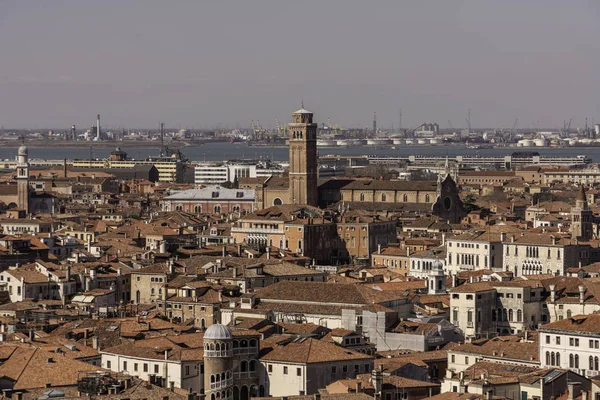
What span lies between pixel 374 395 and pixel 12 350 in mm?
6842

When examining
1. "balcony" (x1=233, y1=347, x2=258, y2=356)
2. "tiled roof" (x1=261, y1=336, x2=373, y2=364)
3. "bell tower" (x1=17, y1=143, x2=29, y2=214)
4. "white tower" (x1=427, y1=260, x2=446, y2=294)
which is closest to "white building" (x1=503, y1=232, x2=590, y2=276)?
"white tower" (x1=427, y1=260, x2=446, y2=294)

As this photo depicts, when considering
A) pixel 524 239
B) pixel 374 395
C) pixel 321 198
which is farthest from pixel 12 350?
pixel 321 198

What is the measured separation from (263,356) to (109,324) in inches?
247

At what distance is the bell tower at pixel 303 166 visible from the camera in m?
80.7

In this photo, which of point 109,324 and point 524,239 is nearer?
point 109,324

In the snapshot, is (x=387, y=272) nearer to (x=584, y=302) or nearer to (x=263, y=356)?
(x=584, y=302)

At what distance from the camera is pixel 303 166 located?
80812 mm

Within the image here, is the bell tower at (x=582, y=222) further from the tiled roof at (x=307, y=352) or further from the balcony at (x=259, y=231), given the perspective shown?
the tiled roof at (x=307, y=352)

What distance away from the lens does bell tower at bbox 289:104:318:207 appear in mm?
80688

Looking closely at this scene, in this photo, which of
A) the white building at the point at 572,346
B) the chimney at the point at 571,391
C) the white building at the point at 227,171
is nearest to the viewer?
the chimney at the point at 571,391

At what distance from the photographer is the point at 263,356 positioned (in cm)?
3030

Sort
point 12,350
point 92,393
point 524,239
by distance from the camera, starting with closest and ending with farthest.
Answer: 1. point 92,393
2. point 12,350
3. point 524,239

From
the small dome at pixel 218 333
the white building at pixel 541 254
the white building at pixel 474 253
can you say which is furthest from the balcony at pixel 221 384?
the white building at pixel 474 253

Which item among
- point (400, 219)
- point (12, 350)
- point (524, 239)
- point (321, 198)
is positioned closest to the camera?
point (12, 350)
